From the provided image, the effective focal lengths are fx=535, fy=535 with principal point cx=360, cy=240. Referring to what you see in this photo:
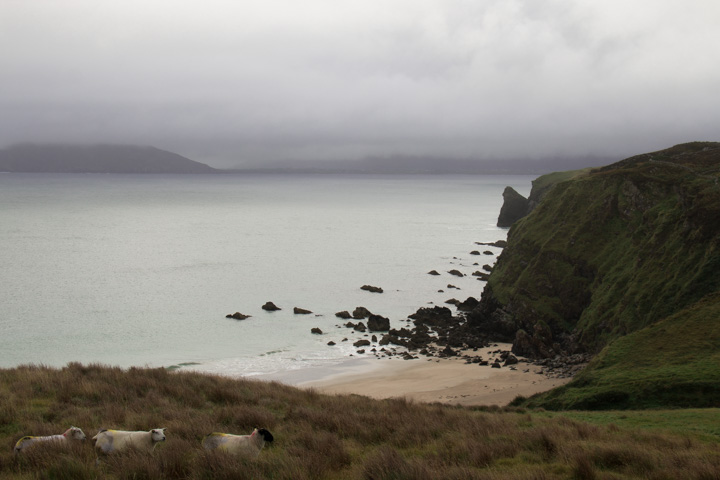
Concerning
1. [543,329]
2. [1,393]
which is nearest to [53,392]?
[1,393]

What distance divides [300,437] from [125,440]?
354 centimetres

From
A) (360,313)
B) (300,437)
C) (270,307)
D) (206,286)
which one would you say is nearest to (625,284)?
(360,313)

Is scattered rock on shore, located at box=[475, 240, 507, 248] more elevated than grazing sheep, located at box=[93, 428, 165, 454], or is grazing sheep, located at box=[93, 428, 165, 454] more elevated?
grazing sheep, located at box=[93, 428, 165, 454]

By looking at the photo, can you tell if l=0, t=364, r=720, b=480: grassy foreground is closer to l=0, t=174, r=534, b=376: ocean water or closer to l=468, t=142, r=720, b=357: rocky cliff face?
l=468, t=142, r=720, b=357: rocky cliff face

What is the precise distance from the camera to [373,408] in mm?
16953

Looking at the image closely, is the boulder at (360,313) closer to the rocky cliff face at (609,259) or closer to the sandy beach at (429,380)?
the rocky cliff face at (609,259)

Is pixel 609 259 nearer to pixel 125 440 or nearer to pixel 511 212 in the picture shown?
pixel 125 440

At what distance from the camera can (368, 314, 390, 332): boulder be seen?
56531 millimetres

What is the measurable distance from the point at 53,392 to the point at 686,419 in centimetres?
2164

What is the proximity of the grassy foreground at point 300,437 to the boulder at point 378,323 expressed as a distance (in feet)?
123

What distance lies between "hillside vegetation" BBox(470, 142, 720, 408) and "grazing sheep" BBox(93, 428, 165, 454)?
80.2 ft

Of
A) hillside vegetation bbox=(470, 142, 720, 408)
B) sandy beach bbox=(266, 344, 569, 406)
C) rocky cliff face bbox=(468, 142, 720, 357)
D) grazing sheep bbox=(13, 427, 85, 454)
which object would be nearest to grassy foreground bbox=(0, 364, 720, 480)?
grazing sheep bbox=(13, 427, 85, 454)

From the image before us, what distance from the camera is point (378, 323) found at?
57.1m

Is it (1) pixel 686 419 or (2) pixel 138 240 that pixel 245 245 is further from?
(1) pixel 686 419
